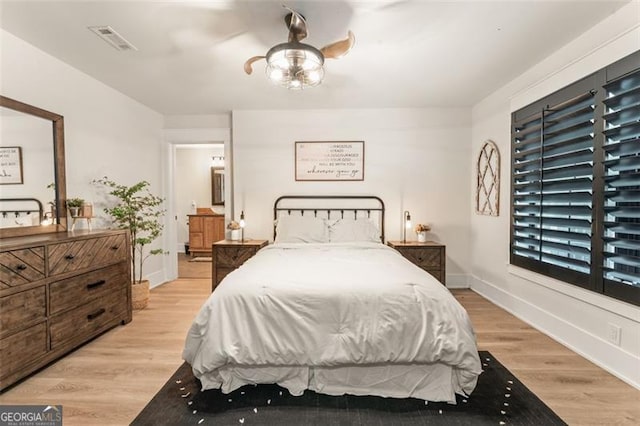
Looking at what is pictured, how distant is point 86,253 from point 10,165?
0.86m

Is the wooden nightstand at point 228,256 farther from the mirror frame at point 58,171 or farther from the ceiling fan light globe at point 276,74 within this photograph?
the ceiling fan light globe at point 276,74

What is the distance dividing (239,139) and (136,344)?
2813 millimetres

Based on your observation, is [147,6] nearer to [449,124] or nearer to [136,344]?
[136,344]

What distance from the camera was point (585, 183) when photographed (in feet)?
7.85

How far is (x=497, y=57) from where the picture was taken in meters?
2.79

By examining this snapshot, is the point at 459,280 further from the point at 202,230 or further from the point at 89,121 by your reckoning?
the point at 202,230

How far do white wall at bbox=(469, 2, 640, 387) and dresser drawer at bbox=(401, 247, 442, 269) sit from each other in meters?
0.67

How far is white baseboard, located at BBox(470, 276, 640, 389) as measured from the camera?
6.75 ft

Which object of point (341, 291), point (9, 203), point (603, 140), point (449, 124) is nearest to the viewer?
point (341, 291)

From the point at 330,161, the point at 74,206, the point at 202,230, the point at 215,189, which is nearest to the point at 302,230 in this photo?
the point at 330,161

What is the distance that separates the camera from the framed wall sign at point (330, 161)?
14.0ft

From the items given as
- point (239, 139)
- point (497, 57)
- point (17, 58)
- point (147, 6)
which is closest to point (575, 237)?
point (497, 57)

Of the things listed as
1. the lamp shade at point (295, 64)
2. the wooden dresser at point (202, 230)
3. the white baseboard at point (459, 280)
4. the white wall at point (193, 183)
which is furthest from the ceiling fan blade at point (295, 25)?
the white wall at point (193, 183)

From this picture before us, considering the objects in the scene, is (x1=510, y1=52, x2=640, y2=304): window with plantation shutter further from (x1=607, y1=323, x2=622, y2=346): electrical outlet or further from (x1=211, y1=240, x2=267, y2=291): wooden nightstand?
(x1=211, y1=240, x2=267, y2=291): wooden nightstand
